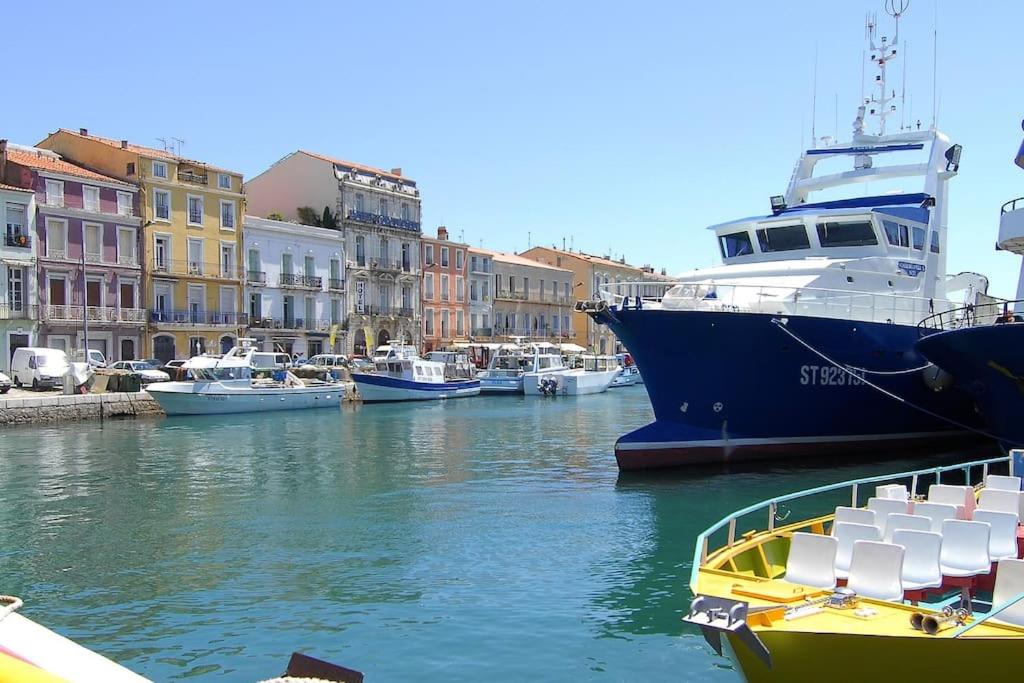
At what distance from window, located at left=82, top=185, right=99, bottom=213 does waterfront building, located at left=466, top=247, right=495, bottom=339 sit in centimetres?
3196

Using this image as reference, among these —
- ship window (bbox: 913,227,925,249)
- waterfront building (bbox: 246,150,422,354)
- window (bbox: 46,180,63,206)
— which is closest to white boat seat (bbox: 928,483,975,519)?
ship window (bbox: 913,227,925,249)

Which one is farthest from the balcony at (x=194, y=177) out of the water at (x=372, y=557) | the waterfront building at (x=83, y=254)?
the water at (x=372, y=557)

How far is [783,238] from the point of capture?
24.2 meters

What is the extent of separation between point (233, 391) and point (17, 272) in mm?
13531

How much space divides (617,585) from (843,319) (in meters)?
11.6

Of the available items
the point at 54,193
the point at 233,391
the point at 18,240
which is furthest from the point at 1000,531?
the point at 54,193

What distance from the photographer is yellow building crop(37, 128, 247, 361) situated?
50094 mm

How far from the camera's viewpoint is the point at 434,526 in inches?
608

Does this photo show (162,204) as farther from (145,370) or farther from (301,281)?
(145,370)

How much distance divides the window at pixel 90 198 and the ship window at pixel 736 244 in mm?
35893

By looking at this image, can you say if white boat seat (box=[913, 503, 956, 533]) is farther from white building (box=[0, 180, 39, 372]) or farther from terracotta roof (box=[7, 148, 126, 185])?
terracotta roof (box=[7, 148, 126, 185])

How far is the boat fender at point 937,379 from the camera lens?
21.6 meters

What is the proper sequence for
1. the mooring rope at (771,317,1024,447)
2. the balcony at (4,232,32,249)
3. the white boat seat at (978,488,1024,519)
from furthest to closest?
the balcony at (4,232,32,249)
the mooring rope at (771,317,1024,447)
the white boat seat at (978,488,1024,519)

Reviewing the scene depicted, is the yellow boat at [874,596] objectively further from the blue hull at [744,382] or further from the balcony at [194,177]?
the balcony at [194,177]
